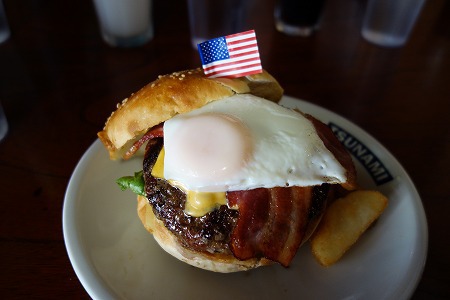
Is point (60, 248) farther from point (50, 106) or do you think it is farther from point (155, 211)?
point (50, 106)

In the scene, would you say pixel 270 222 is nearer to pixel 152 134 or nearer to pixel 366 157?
pixel 152 134

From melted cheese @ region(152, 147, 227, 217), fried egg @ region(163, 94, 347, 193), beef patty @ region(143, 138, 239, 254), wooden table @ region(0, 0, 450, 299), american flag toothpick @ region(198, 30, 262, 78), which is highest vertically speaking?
american flag toothpick @ region(198, 30, 262, 78)

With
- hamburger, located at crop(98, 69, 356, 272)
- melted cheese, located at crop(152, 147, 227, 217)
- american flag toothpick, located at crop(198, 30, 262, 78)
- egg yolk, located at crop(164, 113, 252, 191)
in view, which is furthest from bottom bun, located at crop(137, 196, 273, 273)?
american flag toothpick, located at crop(198, 30, 262, 78)

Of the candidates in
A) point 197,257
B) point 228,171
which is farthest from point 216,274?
point 228,171

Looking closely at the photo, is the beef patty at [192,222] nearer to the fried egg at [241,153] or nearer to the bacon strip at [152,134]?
the fried egg at [241,153]

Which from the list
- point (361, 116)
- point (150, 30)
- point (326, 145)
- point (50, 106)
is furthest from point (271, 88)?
point (150, 30)

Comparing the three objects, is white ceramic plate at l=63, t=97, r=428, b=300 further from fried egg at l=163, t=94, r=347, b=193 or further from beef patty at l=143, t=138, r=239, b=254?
fried egg at l=163, t=94, r=347, b=193
